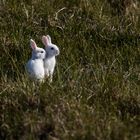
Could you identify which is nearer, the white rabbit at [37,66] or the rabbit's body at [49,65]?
the white rabbit at [37,66]

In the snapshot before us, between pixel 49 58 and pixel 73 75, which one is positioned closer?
pixel 49 58

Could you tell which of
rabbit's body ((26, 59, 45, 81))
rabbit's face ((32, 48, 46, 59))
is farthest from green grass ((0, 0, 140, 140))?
rabbit's face ((32, 48, 46, 59))

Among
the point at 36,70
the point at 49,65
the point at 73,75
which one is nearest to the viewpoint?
the point at 36,70

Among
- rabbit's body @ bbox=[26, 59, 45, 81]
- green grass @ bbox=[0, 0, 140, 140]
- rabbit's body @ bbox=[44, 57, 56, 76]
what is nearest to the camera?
green grass @ bbox=[0, 0, 140, 140]

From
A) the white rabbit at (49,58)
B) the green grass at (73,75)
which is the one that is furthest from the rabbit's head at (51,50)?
the green grass at (73,75)

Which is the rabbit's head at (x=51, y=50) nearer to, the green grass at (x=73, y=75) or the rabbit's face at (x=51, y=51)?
the rabbit's face at (x=51, y=51)

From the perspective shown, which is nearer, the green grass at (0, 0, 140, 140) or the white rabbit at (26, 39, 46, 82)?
the green grass at (0, 0, 140, 140)

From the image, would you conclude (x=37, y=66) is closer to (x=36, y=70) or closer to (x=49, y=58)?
(x=36, y=70)

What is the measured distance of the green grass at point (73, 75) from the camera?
366 centimetres

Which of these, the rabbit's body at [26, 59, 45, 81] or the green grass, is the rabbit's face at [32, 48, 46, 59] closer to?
the rabbit's body at [26, 59, 45, 81]

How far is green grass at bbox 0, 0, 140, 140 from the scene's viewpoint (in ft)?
12.0

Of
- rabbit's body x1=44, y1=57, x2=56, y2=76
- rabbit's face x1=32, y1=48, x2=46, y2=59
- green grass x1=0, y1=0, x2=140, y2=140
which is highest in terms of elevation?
rabbit's face x1=32, y1=48, x2=46, y2=59

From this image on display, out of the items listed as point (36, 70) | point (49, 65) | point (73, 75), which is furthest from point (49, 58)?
point (73, 75)

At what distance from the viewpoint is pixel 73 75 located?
4320 millimetres
